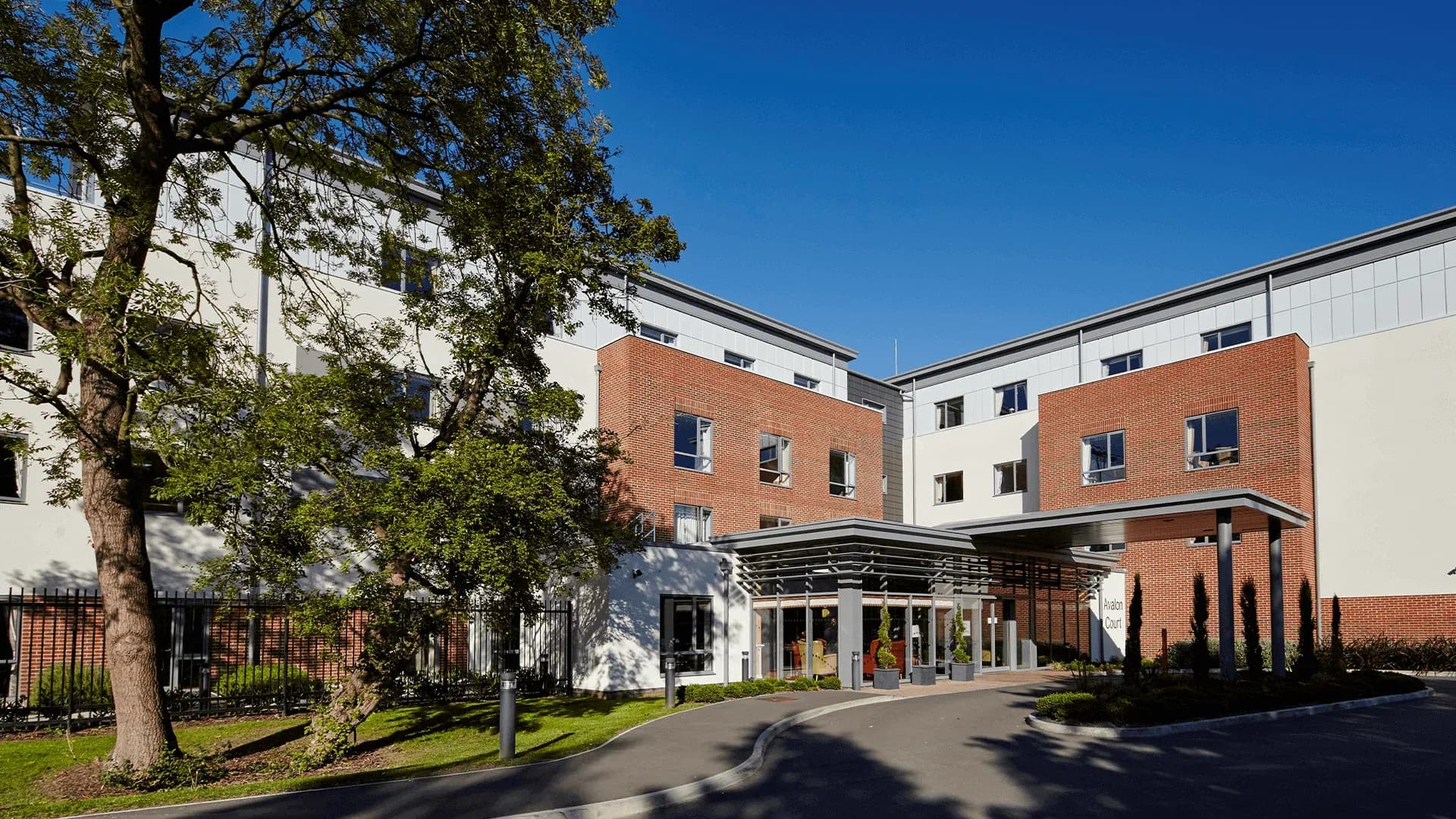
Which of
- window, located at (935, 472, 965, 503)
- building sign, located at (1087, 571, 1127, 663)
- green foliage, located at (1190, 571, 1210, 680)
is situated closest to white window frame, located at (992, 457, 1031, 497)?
window, located at (935, 472, 965, 503)

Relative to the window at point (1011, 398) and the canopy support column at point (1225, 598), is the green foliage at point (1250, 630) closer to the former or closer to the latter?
the canopy support column at point (1225, 598)

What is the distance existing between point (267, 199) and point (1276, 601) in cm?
2190

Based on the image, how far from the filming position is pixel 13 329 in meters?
19.1

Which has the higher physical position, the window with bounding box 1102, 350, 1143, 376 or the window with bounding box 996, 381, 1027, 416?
the window with bounding box 1102, 350, 1143, 376

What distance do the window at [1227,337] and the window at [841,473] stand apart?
483 inches

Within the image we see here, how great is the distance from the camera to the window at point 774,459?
30.7 m

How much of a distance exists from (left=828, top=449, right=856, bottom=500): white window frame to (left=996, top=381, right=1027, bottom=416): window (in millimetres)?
8391

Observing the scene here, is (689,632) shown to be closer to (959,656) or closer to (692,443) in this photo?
(692,443)

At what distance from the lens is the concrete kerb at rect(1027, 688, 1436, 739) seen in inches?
578

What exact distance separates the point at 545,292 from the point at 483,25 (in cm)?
393

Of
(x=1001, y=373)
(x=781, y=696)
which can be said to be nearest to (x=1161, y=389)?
(x=1001, y=373)

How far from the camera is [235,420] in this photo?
42.9 feet

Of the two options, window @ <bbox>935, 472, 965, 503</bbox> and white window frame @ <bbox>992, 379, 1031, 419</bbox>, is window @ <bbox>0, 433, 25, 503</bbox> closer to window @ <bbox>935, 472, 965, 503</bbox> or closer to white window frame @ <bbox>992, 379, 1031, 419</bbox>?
window @ <bbox>935, 472, 965, 503</bbox>

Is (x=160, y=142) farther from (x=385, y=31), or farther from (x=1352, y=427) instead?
(x=1352, y=427)
